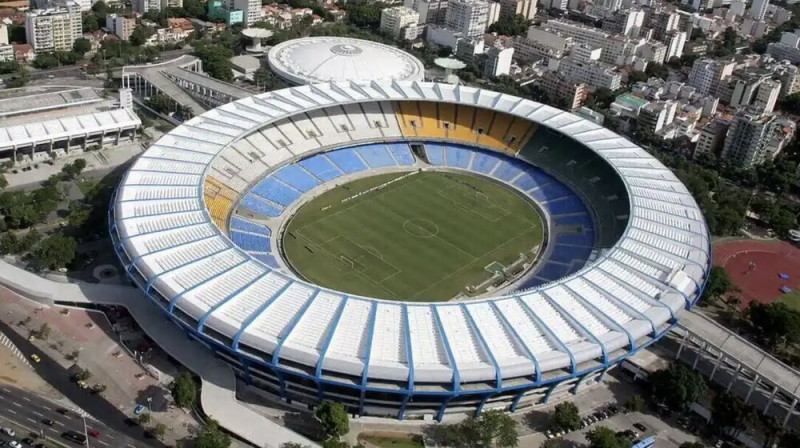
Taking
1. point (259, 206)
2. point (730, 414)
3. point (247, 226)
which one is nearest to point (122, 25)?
point (259, 206)

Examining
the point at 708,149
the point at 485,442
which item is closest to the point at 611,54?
the point at 708,149

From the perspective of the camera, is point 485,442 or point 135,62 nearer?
point 485,442

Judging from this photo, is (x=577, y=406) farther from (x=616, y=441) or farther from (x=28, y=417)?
(x=28, y=417)

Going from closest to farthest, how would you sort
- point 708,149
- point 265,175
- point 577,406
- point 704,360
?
point 577,406
point 704,360
point 265,175
point 708,149

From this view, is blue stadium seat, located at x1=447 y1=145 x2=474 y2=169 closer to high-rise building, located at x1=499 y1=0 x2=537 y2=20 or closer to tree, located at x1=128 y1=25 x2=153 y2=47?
tree, located at x1=128 y1=25 x2=153 y2=47

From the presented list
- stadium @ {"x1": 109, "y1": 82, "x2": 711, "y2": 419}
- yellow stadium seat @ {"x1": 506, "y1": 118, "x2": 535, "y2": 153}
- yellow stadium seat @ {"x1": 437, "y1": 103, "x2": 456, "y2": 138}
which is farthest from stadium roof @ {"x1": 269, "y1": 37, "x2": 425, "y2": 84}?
yellow stadium seat @ {"x1": 506, "y1": 118, "x2": 535, "y2": 153}

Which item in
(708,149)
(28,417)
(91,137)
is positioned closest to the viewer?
(28,417)

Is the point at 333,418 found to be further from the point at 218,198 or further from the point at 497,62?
the point at 497,62
